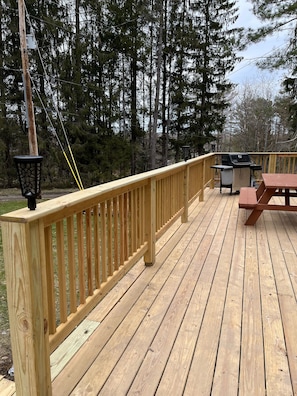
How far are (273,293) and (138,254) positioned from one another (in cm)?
113

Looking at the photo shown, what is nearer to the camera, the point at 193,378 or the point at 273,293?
the point at 193,378


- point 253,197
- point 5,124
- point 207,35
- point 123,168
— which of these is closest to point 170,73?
point 207,35

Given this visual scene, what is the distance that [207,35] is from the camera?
15289 mm

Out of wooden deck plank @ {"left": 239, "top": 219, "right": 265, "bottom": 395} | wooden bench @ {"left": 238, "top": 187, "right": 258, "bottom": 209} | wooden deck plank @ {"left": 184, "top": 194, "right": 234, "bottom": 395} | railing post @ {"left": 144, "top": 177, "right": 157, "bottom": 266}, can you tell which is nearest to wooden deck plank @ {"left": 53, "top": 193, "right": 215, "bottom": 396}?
railing post @ {"left": 144, "top": 177, "right": 157, "bottom": 266}

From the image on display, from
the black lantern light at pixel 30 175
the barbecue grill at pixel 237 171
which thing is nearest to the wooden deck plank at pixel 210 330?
the black lantern light at pixel 30 175

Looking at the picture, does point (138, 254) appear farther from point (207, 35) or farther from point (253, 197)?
point (207, 35)

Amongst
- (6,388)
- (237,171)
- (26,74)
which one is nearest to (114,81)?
(26,74)

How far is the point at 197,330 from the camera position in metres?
1.85

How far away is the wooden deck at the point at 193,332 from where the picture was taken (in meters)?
1.45

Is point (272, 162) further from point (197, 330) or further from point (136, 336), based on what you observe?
point (136, 336)

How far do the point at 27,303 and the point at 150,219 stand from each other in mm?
1668

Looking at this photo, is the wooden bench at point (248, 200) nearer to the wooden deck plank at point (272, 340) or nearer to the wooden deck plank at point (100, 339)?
the wooden deck plank at point (272, 340)

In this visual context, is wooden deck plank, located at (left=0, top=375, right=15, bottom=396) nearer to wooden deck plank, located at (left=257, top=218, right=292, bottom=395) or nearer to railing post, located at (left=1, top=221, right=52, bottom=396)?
railing post, located at (left=1, top=221, right=52, bottom=396)

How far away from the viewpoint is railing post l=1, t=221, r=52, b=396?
1.13m
